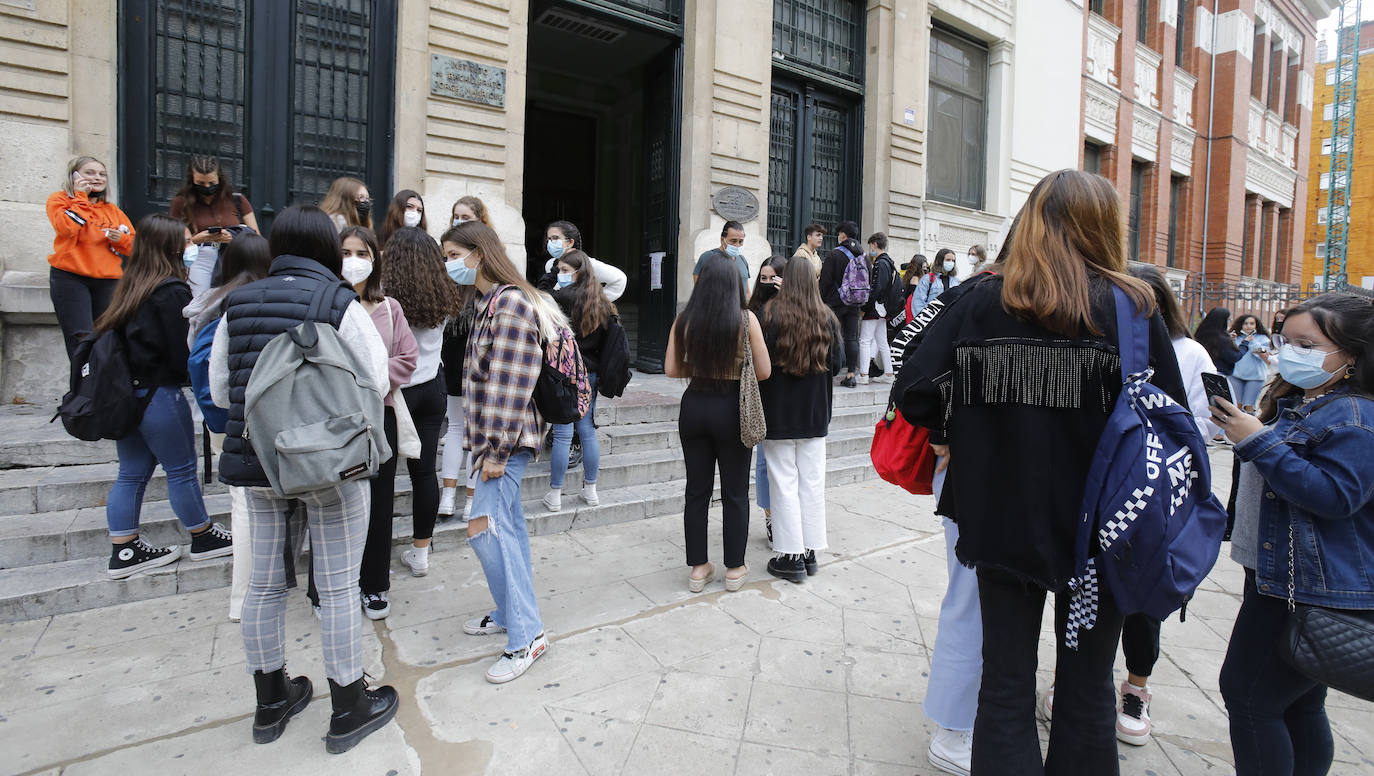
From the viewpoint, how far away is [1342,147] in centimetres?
2698

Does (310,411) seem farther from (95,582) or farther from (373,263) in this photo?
(95,582)

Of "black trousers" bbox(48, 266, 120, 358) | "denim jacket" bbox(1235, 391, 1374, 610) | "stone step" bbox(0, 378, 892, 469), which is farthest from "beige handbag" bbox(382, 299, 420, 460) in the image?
"denim jacket" bbox(1235, 391, 1374, 610)

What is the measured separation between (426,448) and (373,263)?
3.97 ft

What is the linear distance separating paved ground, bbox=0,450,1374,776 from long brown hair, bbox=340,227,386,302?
1681 mm

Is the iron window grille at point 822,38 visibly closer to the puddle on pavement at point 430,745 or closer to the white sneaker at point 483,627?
the white sneaker at point 483,627

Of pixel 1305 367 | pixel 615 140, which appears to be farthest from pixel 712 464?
pixel 615 140

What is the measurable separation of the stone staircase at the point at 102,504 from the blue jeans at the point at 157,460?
0.33 meters

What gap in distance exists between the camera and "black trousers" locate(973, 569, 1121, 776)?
6.61 feet

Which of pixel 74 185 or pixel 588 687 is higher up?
pixel 74 185

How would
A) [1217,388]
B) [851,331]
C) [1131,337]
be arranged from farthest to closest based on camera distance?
1. [851,331]
2. [1217,388]
3. [1131,337]

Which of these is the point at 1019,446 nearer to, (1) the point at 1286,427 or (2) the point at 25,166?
(1) the point at 1286,427

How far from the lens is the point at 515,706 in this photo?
298 centimetres

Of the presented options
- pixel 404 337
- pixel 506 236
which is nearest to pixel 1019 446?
pixel 404 337

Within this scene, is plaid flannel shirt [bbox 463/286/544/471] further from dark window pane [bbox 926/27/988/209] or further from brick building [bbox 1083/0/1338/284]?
brick building [bbox 1083/0/1338/284]
